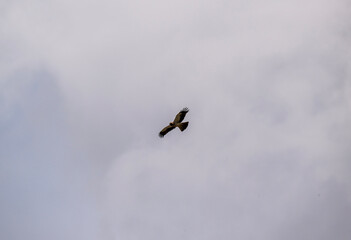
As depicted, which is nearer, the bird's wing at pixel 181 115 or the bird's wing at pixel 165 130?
the bird's wing at pixel 181 115

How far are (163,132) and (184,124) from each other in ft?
10.6

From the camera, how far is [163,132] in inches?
3036

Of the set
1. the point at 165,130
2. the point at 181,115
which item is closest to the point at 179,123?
the point at 181,115

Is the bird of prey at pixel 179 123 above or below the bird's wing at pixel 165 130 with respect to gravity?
below

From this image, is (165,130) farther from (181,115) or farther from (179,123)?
(181,115)

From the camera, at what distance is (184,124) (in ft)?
246

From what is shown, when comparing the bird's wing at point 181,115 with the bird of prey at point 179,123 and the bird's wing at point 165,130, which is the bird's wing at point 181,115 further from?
the bird's wing at point 165,130

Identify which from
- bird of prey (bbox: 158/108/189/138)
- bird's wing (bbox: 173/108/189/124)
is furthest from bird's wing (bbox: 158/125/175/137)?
bird's wing (bbox: 173/108/189/124)

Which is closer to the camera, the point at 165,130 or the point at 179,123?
the point at 179,123

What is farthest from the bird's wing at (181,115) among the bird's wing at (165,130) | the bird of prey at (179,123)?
the bird's wing at (165,130)

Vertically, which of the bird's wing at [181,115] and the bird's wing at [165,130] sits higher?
the bird's wing at [165,130]

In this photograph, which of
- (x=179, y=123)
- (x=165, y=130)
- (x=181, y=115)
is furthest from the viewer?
(x=165, y=130)

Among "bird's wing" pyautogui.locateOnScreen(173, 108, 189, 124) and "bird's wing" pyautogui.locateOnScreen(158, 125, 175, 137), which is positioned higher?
"bird's wing" pyautogui.locateOnScreen(158, 125, 175, 137)

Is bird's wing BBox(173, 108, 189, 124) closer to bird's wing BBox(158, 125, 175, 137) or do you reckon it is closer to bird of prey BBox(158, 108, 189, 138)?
bird of prey BBox(158, 108, 189, 138)
